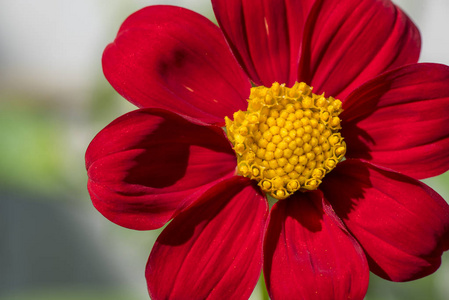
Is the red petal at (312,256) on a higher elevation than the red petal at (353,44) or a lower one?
lower

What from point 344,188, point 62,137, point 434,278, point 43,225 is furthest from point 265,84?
point 43,225

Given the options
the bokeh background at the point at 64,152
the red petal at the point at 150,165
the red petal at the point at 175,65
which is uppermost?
the red petal at the point at 175,65

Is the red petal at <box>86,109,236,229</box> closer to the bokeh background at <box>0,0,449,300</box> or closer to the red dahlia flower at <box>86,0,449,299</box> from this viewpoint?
the red dahlia flower at <box>86,0,449,299</box>

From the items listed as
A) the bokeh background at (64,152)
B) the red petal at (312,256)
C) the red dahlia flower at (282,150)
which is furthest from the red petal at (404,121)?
the bokeh background at (64,152)

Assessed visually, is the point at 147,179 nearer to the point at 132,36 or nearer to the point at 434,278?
the point at 132,36

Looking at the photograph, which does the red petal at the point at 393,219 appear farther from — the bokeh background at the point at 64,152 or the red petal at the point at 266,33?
the bokeh background at the point at 64,152

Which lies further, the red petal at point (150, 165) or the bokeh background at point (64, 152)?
the bokeh background at point (64, 152)

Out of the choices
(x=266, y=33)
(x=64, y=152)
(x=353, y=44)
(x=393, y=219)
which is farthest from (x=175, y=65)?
(x=64, y=152)

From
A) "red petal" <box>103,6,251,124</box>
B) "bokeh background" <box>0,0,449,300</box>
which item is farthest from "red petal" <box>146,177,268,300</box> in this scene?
"bokeh background" <box>0,0,449,300</box>
